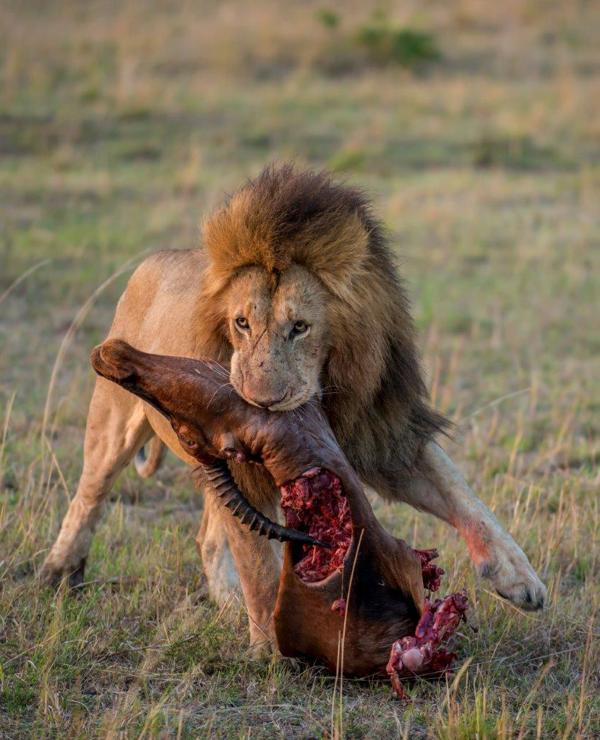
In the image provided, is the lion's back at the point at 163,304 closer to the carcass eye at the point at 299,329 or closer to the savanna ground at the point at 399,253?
the savanna ground at the point at 399,253

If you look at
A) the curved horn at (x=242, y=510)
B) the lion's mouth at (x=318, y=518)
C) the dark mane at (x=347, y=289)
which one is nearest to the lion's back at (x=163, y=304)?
the dark mane at (x=347, y=289)

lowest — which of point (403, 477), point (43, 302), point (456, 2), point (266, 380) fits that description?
point (43, 302)

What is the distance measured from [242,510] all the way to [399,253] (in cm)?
572

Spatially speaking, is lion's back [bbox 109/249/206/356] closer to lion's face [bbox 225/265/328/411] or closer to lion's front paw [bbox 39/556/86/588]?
lion's face [bbox 225/265/328/411]

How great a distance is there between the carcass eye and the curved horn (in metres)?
0.37

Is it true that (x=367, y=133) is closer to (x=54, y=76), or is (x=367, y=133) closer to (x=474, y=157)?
(x=474, y=157)

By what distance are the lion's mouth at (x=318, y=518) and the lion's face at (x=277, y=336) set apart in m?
0.20

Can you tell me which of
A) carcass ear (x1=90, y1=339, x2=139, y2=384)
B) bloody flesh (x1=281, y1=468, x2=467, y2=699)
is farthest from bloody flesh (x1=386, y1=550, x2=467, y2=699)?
carcass ear (x1=90, y1=339, x2=139, y2=384)

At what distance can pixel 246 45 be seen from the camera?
15445mm

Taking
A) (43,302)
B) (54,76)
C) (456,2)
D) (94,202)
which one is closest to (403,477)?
(43,302)

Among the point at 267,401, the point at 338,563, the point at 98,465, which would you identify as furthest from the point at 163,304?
the point at 338,563

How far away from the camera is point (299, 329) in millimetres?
3271

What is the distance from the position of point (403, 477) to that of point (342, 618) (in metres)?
0.58

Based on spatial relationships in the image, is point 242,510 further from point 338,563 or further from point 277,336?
point 277,336
